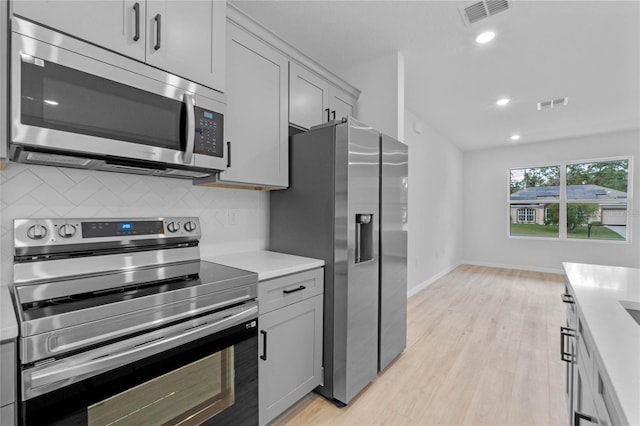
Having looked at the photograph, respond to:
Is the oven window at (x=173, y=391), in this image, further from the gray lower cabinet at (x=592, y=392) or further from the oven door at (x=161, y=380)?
the gray lower cabinet at (x=592, y=392)

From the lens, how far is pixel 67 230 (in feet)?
4.46

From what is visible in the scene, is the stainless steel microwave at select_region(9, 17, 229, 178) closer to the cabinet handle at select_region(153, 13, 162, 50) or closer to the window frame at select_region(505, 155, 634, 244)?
the cabinet handle at select_region(153, 13, 162, 50)

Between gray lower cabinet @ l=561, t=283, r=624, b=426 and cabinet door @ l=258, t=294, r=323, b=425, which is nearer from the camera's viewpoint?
gray lower cabinet @ l=561, t=283, r=624, b=426

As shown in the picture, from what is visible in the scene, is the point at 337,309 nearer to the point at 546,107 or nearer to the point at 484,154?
the point at 546,107

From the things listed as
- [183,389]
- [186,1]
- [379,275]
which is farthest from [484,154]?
[183,389]

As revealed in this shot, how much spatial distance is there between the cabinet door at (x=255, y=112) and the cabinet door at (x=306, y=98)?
8 centimetres

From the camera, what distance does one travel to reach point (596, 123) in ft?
15.5

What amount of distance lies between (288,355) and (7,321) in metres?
1.24

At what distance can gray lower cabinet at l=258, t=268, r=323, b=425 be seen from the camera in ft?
5.24

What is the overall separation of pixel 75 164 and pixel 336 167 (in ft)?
4.44

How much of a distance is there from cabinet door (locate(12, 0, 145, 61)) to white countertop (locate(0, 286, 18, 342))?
1.04 metres

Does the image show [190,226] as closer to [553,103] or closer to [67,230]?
[67,230]

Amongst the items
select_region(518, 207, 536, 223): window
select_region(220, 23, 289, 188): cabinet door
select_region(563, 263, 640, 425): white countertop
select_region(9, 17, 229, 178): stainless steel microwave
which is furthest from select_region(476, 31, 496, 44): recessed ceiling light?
select_region(518, 207, 536, 223): window

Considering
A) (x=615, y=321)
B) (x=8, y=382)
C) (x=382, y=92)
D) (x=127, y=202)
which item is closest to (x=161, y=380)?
(x=8, y=382)
